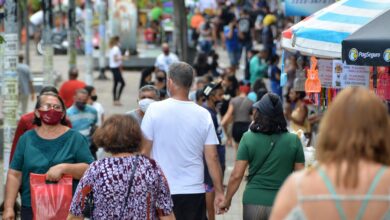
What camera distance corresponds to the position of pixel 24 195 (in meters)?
8.25

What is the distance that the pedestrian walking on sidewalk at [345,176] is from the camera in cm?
455

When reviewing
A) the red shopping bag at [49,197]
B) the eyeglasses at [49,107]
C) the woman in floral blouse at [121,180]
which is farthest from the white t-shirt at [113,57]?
the woman in floral blouse at [121,180]

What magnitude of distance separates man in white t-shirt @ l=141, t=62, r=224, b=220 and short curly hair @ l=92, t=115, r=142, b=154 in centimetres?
183

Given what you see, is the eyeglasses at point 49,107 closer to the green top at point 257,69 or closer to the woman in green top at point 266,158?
the woman in green top at point 266,158

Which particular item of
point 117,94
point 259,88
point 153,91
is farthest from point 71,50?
point 153,91

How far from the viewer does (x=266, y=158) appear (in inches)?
325

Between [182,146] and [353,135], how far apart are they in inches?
157

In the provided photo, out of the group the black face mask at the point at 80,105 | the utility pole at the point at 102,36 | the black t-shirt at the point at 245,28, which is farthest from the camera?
the black t-shirt at the point at 245,28

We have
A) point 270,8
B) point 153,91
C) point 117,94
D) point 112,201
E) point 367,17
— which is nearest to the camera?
point 112,201

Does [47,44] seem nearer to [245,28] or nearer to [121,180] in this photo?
[121,180]

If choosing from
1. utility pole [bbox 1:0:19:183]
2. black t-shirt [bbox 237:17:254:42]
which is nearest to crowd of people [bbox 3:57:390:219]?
utility pole [bbox 1:0:19:183]

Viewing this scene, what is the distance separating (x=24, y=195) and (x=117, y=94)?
18767 mm

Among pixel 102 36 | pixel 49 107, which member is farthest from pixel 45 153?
pixel 102 36

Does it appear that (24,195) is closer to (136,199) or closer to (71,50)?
(136,199)
